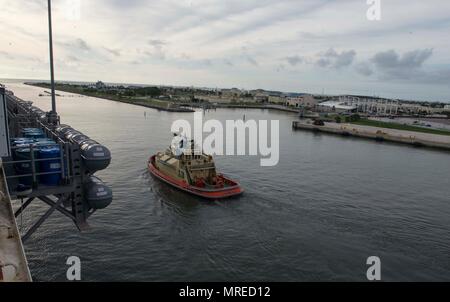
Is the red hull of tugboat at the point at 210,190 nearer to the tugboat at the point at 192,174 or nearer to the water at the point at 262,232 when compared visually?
the tugboat at the point at 192,174

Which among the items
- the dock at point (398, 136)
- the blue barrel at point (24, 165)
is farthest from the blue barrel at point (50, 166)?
the dock at point (398, 136)

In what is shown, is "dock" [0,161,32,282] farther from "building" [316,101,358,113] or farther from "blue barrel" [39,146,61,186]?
"building" [316,101,358,113]

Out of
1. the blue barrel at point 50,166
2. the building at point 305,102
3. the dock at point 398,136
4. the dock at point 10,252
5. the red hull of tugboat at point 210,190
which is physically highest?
the building at point 305,102

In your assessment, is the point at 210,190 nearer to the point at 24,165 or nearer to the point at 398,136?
the point at 24,165

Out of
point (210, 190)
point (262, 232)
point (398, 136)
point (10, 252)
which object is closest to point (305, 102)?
point (398, 136)

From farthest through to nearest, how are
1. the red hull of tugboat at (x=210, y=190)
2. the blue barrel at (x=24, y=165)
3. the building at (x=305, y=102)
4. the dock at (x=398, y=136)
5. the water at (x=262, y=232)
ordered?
the building at (x=305, y=102), the dock at (x=398, y=136), the red hull of tugboat at (x=210, y=190), the water at (x=262, y=232), the blue barrel at (x=24, y=165)
